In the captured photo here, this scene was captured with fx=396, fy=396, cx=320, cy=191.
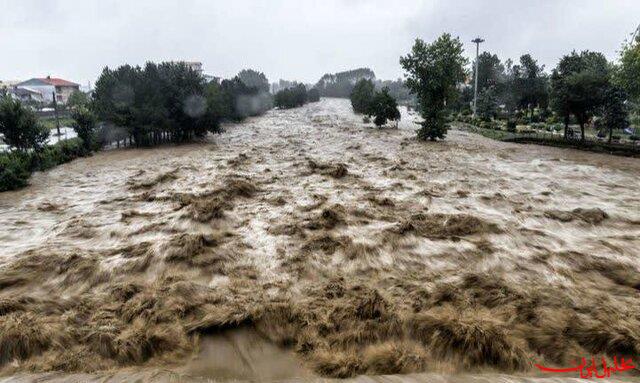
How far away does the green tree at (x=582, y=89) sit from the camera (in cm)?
3161

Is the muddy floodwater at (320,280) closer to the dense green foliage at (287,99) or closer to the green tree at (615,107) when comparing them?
the green tree at (615,107)

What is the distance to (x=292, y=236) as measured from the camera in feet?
42.7

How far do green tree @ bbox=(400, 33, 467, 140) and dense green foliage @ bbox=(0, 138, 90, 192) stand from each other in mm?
30653

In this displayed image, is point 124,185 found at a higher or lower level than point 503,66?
lower

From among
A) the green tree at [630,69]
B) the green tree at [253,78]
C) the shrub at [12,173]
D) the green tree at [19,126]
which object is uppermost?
the green tree at [253,78]

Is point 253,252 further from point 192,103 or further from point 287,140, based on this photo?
point 192,103

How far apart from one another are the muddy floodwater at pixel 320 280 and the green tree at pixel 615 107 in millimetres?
14476

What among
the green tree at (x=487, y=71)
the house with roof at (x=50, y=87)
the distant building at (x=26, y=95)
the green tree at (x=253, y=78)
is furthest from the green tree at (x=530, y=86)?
the green tree at (x=253, y=78)

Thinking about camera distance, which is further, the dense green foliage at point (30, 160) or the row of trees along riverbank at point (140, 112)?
the row of trees along riverbank at point (140, 112)

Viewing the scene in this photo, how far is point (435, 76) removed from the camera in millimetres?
38844

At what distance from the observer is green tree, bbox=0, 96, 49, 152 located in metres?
25.5

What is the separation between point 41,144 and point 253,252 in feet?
82.3

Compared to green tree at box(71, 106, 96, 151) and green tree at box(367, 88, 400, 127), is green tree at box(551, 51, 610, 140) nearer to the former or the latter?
green tree at box(367, 88, 400, 127)

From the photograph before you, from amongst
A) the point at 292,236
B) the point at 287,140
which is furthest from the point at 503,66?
the point at 292,236
